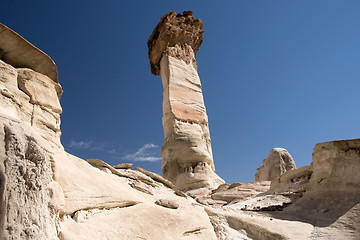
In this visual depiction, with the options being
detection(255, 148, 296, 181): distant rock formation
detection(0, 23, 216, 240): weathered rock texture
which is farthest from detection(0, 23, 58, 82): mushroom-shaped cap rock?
detection(255, 148, 296, 181): distant rock formation

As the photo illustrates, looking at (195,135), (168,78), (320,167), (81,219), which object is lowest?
(81,219)

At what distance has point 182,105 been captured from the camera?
1530 cm

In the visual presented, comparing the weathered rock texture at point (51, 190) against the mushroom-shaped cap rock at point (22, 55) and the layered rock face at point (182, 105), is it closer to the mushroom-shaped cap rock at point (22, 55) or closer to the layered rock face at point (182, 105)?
the mushroom-shaped cap rock at point (22, 55)

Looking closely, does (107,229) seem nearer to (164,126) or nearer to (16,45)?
(16,45)

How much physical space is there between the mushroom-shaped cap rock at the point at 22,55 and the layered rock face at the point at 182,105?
8988mm

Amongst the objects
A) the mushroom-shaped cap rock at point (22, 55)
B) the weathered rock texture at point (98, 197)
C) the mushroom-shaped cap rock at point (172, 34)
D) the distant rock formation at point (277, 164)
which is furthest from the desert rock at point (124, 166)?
the mushroom-shaped cap rock at point (172, 34)

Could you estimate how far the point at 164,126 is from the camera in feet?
48.8

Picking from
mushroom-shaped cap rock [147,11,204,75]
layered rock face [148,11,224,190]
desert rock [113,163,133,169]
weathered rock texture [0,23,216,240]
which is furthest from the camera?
mushroom-shaped cap rock [147,11,204,75]

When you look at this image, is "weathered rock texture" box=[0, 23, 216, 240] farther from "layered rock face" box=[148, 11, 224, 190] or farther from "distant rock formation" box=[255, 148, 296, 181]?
"distant rock formation" box=[255, 148, 296, 181]

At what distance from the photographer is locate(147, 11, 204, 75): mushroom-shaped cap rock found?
1797 cm

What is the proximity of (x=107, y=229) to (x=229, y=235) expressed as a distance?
7.50 feet

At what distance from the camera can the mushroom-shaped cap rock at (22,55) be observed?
4.62m

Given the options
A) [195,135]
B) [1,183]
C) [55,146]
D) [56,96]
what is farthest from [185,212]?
[195,135]

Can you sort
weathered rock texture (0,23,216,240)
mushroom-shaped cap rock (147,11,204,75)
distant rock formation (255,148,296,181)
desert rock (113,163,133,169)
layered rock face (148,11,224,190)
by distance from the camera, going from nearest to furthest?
weathered rock texture (0,23,216,240) < desert rock (113,163,133,169) < layered rock face (148,11,224,190) < distant rock formation (255,148,296,181) < mushroom-shaped cap rock (147,11,204,75)
